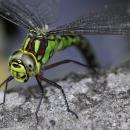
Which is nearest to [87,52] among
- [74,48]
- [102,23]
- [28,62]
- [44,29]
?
[74,48]

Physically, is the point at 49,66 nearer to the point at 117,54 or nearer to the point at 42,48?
the point at 42,48

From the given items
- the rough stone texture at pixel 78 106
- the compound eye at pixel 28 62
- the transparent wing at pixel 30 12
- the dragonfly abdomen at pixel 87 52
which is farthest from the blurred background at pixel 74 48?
the compound eye at pixel 28 62

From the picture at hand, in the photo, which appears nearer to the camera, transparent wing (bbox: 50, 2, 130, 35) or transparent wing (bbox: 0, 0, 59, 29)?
transparent wing (bbox: 50, 2, 130, 35)

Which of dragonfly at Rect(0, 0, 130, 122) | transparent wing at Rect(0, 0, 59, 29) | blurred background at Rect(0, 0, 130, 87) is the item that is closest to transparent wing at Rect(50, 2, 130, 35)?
dragonfly at Rect(0, 0, 130, 122)

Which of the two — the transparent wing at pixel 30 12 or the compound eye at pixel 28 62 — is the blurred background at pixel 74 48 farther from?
the compound eye at pixel 28 62

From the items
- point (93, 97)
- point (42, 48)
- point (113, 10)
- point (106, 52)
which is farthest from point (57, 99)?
point (106, 52)

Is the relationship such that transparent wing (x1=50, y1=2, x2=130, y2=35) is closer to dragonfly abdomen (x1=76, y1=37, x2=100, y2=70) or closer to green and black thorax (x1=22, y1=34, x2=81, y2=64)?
green and black thorax (x1=22, y1=34, x2=81, y2=64)
